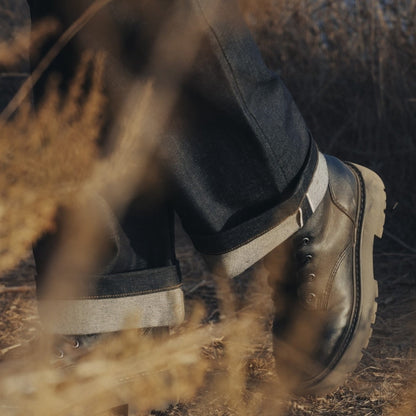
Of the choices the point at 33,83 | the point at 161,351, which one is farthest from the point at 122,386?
the point at 33,83

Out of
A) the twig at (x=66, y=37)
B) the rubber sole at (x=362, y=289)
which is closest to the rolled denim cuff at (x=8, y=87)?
the twig at (x=66, y=37)

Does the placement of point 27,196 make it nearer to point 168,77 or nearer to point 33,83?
point 33,83

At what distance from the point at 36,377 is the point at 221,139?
1.84 ft

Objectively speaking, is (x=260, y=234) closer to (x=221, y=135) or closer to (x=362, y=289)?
(x=221, y=135)

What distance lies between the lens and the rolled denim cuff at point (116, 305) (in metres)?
1.04

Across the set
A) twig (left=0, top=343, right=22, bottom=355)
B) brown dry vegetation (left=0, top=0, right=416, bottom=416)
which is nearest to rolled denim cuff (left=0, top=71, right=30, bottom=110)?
brown dry vegetation (left=0, top=0, right=416, bottom=416)

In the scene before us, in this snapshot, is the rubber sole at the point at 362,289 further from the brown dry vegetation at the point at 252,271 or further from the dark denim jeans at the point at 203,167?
the dark denim jeans at the point at 203,167

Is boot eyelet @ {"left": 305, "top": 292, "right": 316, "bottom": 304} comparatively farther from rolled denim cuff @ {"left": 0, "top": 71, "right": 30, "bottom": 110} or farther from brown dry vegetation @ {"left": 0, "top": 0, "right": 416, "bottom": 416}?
rolled denim cuff @ {"left": 0, "top": 71, "right": 30, "bottom": 110}

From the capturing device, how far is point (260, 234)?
1.01m

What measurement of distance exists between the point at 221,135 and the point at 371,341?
0.65 m

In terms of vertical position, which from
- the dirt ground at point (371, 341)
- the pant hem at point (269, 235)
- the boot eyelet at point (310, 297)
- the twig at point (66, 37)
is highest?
the twig at point (66, 37)

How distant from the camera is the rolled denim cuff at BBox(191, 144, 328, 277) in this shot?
39.7 inches

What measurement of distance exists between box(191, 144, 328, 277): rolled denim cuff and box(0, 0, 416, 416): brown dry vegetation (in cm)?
21

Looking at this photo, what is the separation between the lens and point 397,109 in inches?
72.2
